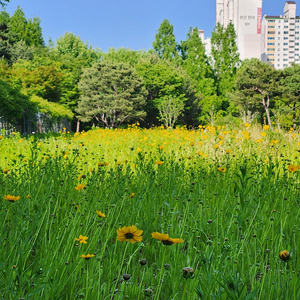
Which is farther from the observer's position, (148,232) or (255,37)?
(255,37)

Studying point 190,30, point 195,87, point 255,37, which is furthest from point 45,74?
point 255,37

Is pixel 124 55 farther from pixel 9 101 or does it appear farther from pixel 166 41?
pixel 9 101

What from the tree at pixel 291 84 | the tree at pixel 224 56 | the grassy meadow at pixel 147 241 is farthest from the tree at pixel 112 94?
the grassy meadow at pixel 147 241

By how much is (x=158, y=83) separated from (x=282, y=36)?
9961cm

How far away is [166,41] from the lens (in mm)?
37688

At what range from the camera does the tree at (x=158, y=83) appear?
29.9m

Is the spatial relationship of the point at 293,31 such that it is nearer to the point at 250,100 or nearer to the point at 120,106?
the point at 250,100

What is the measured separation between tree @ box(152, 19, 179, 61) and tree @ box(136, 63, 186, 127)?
7.55m

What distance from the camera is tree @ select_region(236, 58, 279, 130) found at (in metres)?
30.9

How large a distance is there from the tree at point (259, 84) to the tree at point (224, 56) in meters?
4.69

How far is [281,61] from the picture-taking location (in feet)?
366

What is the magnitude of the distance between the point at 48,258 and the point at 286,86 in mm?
32990

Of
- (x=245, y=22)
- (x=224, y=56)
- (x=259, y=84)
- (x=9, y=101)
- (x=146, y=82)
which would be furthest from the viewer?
(x=245, y=22)

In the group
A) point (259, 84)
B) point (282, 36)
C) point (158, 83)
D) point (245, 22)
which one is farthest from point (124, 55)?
point (282, 36)
